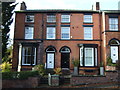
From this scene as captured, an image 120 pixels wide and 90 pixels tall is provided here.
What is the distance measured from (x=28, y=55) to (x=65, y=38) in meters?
5.87

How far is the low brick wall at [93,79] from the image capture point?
14797mm

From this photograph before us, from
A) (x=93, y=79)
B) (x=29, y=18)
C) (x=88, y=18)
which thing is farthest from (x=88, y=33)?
(x=29, y=18)

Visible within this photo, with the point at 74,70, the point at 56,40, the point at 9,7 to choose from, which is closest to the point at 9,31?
the point at 9,7

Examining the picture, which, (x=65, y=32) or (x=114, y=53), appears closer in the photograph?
(x=114, y=53)

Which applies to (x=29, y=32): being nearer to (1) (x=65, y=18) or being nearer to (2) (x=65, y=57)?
(1) (x=65, y=18)

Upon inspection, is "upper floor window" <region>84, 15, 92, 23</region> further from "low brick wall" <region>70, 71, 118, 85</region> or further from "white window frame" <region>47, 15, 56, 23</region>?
"low brick wall" <region>70, 71, 118, 85</region>

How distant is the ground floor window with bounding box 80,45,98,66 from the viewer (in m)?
20.2

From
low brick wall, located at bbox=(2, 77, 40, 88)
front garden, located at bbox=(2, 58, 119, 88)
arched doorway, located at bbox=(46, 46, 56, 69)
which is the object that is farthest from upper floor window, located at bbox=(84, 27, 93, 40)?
low brick wall, located at bbox=(2, 77, 40, 88)

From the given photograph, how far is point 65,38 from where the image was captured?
2153 centimetres

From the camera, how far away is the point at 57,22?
21.9 m

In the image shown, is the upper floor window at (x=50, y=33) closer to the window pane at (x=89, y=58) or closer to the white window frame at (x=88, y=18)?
the white window frame at (x=88, y=18)

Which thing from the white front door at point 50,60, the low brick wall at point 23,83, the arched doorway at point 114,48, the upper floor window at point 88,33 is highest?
the upper floor window at point 88,33

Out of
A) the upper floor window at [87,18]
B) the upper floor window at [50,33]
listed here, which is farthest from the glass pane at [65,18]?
the upper floor window at [87,18]

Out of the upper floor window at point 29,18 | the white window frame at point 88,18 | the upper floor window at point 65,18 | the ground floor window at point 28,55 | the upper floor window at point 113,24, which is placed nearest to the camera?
the upper floor window at point 113,24
